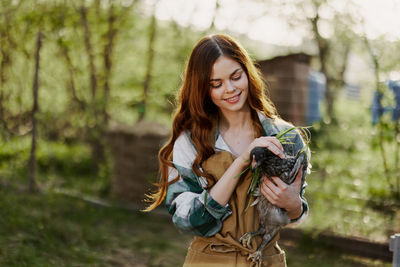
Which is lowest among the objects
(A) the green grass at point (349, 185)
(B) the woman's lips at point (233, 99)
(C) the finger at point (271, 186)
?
(A) the green grass at point (349, 185)

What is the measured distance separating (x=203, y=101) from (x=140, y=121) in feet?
17.2

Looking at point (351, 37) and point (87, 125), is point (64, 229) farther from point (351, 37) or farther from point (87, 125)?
point (351, 37)

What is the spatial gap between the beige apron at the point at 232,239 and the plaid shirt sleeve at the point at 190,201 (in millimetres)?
43

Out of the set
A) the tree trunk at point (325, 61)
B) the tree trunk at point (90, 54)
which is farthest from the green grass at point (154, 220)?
the tree trunk at point (90, 54)

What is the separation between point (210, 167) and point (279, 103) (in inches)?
206

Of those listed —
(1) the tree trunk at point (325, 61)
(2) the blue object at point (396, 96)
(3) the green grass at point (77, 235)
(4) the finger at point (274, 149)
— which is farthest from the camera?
(1) the tree trunk at point (325, 61)

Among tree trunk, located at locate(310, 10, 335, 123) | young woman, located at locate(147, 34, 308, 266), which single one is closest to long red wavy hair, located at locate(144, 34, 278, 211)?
young woman, located at locate(147, 34, 308, 266)

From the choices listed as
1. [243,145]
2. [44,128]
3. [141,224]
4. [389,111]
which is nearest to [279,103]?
[389,111]

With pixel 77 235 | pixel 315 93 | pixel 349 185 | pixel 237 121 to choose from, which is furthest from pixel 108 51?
pixel 237 121

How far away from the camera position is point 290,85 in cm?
710

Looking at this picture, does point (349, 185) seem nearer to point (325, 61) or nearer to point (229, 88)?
point (325, 61)

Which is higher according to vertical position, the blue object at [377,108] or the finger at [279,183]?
the blue object at [377,108]

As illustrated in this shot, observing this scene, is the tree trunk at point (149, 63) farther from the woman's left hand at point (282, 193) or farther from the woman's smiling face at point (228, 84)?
the woman's left hand at point (282, 193)

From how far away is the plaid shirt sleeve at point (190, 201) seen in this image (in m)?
1.93
